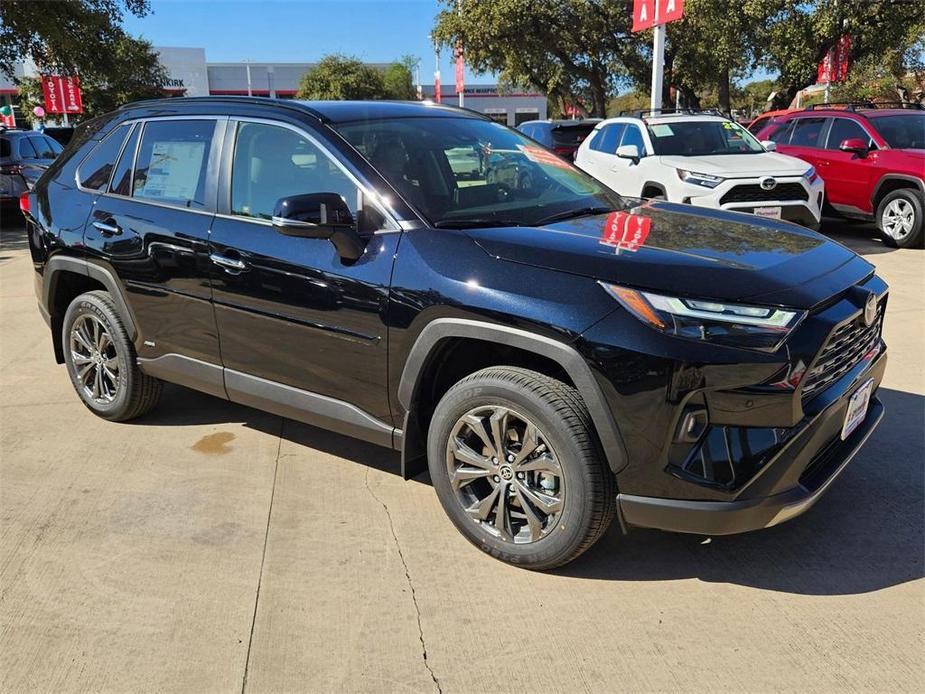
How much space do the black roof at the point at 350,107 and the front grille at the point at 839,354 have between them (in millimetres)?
2235

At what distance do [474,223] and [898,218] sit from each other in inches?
342

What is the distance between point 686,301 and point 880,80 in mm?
37668

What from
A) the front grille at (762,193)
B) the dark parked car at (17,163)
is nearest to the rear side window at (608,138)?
the front grille at (762,193)

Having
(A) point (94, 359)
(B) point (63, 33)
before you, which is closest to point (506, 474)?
(A) point (94, 359)

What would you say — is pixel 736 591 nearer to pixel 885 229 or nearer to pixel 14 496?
pixel 14 496

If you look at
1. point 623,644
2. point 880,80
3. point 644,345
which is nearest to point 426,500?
point 623,644

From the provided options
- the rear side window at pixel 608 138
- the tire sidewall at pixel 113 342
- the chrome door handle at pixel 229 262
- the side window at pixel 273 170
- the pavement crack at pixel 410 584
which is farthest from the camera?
the rear side window at pixel 608 138

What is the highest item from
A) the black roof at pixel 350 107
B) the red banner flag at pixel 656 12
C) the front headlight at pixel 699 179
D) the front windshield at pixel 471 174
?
the red banner flag at pixel 656 12

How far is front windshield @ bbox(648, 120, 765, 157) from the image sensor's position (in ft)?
33.0

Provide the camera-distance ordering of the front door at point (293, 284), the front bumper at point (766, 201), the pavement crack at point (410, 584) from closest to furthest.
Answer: the pavement crack at point (410, 584), the front door at point (293, 284), the front bumper at point (766, 201)

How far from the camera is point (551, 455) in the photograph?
112 inches

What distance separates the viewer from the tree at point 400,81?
63688 mm

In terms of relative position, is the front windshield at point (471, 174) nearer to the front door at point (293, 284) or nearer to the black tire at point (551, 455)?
the front door at point (293, 284)

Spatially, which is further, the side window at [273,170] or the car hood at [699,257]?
the side window at [273,170]
